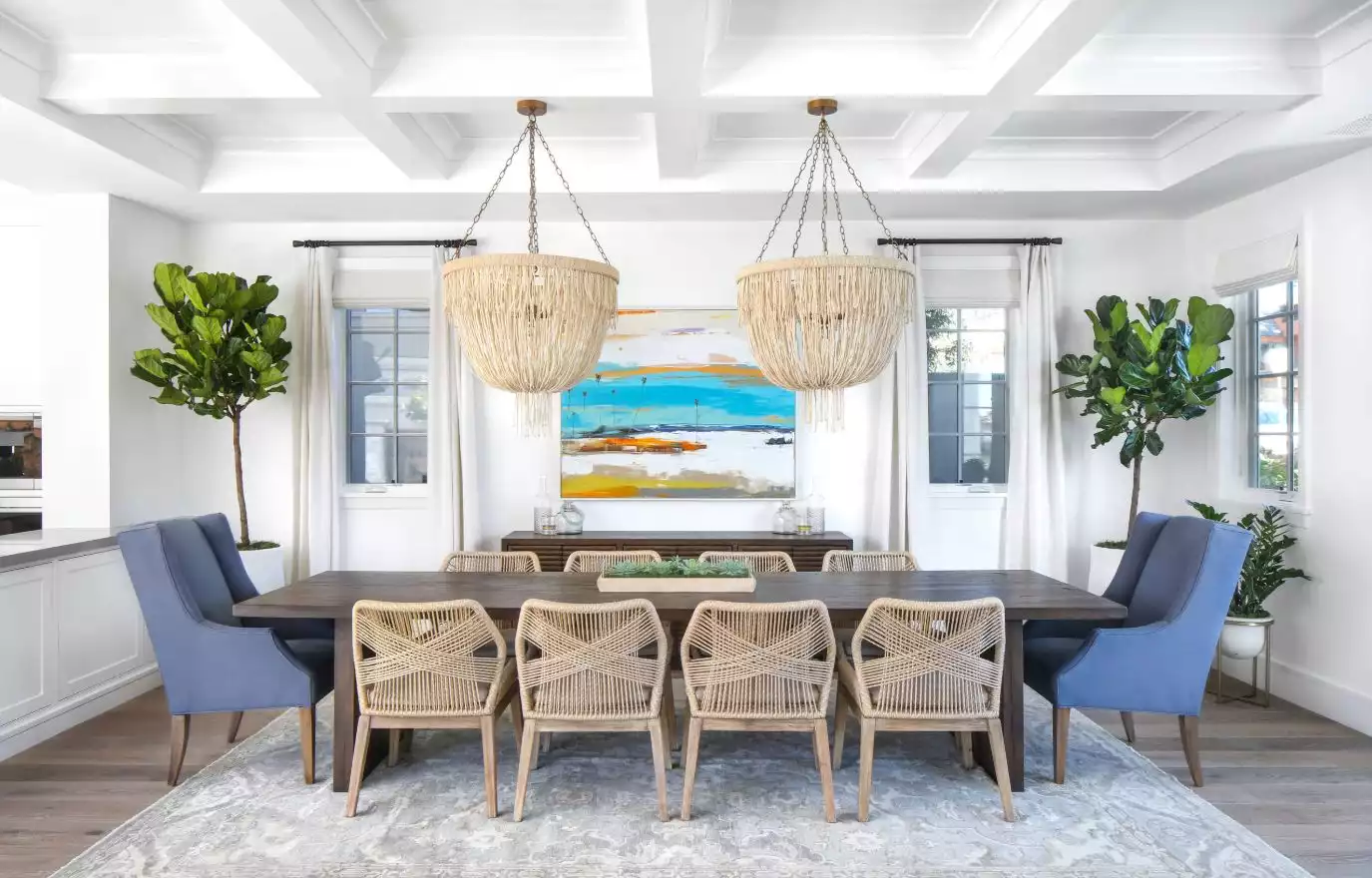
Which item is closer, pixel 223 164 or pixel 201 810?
pixel 201 810

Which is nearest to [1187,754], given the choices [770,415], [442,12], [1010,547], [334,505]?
[1010,547]

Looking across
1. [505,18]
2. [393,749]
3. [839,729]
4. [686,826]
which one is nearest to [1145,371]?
[839,729]

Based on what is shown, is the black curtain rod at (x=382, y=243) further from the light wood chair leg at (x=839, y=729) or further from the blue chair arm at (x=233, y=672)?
the light wood chair leg at (x=839, y=729)

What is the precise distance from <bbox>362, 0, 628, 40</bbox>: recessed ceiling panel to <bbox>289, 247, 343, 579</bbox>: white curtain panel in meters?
2.42

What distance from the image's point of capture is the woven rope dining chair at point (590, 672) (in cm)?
286

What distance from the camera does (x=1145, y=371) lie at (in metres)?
4.71

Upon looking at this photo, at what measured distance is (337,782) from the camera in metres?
3.25

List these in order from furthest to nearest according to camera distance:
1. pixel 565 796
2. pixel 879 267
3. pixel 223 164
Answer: pixel 223 164, pixel 565 796, pixel 879 267

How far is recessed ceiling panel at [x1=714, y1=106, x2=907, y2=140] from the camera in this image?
14.0ft

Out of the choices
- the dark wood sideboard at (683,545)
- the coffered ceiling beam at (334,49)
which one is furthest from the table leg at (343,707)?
the coffered ceiling beam at (334,49)

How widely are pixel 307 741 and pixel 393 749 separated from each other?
0.34 m

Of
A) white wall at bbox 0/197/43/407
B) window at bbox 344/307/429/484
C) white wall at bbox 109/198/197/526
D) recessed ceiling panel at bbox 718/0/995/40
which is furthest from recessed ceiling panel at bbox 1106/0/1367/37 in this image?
white wall at bbox 0/197/43/407

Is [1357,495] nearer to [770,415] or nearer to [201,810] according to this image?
[770,415]

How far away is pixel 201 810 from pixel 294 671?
1.77 feet
